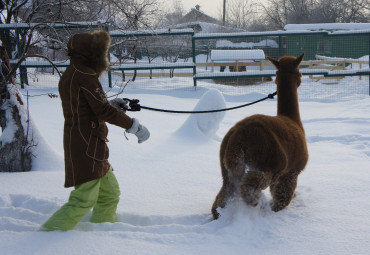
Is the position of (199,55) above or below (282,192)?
above

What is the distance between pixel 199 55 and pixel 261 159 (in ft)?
51.3

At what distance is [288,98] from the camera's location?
3.25m

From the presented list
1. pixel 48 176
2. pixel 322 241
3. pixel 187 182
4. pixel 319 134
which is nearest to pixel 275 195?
pixel 322 241

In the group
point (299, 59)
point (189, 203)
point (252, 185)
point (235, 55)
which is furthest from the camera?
point (235, 55)

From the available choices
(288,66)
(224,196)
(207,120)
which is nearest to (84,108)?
(224,196)

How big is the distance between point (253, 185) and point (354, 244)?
0.69 m

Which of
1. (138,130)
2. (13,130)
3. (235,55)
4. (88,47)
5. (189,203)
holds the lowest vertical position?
(189,203)

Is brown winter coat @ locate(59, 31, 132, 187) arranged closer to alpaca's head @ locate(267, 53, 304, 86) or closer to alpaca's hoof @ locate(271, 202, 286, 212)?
alpaca's hoof @ locate(271, 202, 286, 212)

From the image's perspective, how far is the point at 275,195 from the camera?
9.75 ft

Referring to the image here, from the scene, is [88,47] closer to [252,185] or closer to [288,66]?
[252,185]

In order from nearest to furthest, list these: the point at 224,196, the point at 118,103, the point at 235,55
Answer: the point at 224,196 → the point at 118,103 → the point at 235,55

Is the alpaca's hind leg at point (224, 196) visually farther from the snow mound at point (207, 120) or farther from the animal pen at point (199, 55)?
the snow mound at point (207, 120)

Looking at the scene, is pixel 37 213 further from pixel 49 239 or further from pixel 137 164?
pixel 137 164

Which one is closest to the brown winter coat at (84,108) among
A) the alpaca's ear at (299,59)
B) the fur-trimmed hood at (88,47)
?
the fur-trimmed hood at (88,47)
